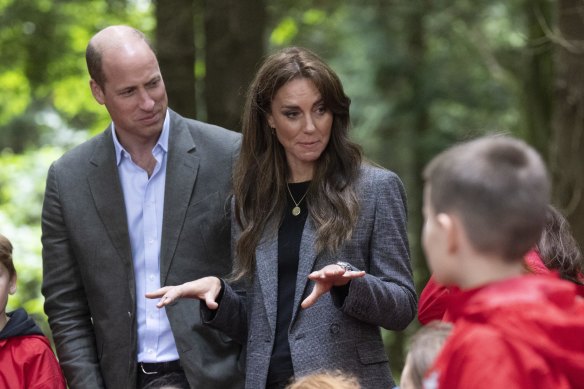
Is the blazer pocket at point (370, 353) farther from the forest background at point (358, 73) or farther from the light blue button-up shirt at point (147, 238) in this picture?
the forest background at point (358, 73)

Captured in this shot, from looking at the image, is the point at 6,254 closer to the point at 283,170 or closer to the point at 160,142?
the point at 160,142

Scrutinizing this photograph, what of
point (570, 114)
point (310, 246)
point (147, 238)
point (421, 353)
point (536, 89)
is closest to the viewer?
point (421, 353)

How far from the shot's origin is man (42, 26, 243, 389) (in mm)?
A: 4422

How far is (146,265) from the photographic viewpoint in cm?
447

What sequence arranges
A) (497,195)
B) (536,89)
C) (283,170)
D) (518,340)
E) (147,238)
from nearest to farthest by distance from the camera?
1. (518,340)
2. (497,195)
3. (283,170)
4. (147,238)
5. (536,89)

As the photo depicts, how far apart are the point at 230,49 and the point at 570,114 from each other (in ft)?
7.70

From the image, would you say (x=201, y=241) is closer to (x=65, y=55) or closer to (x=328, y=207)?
(x=328, y=207)

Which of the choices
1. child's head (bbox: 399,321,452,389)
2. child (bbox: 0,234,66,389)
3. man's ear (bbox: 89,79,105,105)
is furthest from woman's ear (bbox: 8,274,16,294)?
child's head (bbox: 399,321,452,389)

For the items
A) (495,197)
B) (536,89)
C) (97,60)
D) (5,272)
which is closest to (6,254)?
(5,272)

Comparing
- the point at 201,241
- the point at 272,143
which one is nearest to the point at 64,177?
the point at 201,241

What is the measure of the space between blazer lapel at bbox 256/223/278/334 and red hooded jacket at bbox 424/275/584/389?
1.60 m

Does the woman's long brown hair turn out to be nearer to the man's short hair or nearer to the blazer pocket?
the blazer pocket

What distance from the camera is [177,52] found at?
711 cm

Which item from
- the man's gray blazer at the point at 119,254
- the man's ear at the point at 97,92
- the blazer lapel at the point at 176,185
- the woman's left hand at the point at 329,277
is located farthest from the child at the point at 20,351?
the woman's left hand at the point at 329,277
